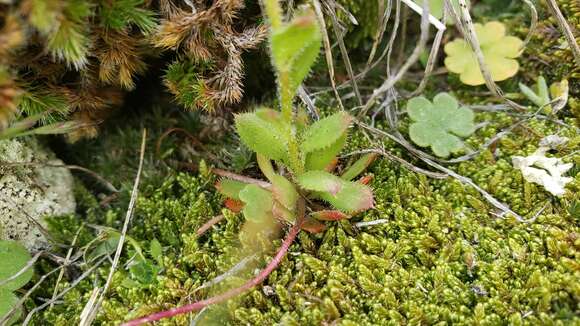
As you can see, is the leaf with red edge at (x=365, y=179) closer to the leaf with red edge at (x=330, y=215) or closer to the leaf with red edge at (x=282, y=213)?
the leaf with red edge at (x=330, y=215)

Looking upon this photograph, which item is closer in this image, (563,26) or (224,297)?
(224,297)

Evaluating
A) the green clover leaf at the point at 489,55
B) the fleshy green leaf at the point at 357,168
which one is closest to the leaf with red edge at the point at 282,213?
the fleshy green leaf at the point at 357,168

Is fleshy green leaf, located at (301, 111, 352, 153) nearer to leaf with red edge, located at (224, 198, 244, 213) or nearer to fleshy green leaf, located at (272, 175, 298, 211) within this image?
fleshy green leaf, located at (272, 175, 298, 211)

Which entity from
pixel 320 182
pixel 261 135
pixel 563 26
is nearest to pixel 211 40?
pixel 261 135

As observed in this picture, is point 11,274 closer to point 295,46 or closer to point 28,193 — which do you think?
point 28,193

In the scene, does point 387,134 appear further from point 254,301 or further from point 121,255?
point 121,255

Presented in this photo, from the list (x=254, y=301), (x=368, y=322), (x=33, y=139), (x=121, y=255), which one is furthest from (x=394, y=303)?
(x=33, y=139)
